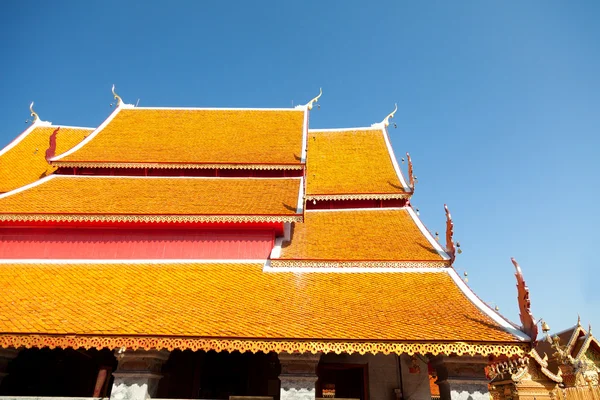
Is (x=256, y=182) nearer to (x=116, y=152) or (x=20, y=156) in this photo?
(x=116, y=152)

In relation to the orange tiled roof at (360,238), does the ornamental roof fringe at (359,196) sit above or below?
above

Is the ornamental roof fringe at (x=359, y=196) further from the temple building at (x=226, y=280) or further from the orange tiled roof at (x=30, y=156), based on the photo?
the orange tiled roof at (x=30, y=156)

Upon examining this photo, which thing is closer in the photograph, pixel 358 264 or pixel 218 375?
pixel 358 264

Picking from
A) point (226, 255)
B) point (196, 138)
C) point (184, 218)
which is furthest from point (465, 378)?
point (196, 138)

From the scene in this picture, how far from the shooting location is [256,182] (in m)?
10.4

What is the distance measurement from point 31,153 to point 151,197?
693 centimetres

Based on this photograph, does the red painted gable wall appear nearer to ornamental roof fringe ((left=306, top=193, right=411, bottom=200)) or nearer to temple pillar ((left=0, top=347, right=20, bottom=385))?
temple pillar ((left=0, top=347, right=20, bottom=385))

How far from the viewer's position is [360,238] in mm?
9180

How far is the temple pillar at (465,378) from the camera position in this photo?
582cm

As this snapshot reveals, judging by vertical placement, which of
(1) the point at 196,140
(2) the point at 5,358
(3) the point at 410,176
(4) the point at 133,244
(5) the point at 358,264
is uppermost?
(1) the point at 196,140

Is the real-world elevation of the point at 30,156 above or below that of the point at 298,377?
above

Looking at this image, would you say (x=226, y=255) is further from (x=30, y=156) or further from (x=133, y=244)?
(x=30, y=156)

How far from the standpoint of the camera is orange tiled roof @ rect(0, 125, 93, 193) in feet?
38.0

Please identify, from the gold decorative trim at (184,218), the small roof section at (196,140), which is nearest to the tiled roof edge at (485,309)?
the gold decorative trim at (184,218)
